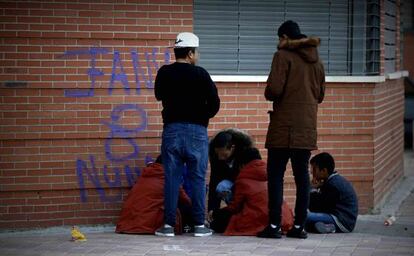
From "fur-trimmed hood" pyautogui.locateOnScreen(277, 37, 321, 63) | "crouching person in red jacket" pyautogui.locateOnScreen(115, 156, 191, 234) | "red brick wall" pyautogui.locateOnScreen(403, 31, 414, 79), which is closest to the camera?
"fur-trimmed hood" pyautogui.locateOnScreen(277, 37, 321, 63)

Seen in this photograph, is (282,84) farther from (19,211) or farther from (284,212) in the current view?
(19,211)

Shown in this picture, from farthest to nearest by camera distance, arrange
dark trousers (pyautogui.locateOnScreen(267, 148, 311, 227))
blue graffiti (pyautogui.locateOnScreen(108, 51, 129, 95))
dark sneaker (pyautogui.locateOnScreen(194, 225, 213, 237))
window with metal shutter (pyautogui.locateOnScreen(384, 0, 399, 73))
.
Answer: window with metal shutter (pyautogui.locateOnScreen(384, 0, 399, 73)), blue graffiti (pyautogui.locateOnScreen(108, 51, 129, 95)), dark sneaker (pyautogui.locateOnScreen(194, 225, 213, 237)), dark trousers (pyautogui.locateOnScreen(267, 148, 311, 227))

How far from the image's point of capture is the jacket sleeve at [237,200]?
8568mm

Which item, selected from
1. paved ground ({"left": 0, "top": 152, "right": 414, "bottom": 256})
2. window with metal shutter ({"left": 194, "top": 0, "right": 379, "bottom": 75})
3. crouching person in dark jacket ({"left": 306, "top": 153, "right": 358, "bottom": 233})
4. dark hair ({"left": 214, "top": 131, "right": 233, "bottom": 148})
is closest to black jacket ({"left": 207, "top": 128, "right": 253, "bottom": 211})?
dark hair ({"left": 214, "top": 131, "right": 233, "bottom": 148})

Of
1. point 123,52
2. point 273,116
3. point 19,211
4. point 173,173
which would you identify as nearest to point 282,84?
point 273,116

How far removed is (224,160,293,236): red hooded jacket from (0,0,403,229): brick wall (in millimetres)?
973

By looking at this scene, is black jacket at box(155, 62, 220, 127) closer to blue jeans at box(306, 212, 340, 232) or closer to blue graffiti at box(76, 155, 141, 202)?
blue graffiti at box(76, 155, 141, 202)

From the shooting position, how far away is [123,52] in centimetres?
909

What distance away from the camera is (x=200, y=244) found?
7.97 metres

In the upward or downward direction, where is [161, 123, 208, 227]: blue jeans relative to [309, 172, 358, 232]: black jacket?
upward

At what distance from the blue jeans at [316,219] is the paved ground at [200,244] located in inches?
8.0

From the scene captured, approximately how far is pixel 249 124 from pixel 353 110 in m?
1.20

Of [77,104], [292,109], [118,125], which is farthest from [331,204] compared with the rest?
[77,104]

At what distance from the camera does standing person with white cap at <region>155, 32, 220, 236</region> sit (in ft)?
27.0
